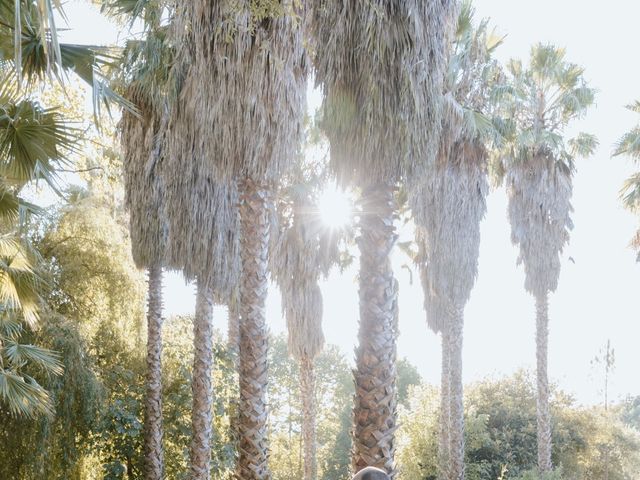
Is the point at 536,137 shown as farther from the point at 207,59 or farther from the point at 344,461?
the point at 344,461

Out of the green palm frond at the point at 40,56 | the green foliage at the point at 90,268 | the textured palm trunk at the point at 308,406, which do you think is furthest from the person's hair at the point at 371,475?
the textured palm trunk at the point at 308,406

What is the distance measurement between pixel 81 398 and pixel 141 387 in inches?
127

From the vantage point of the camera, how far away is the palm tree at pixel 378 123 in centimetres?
761

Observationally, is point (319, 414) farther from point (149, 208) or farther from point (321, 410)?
point (149, 208)

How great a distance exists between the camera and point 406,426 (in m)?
23.9

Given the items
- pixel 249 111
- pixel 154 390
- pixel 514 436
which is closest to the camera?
pixel 249 111

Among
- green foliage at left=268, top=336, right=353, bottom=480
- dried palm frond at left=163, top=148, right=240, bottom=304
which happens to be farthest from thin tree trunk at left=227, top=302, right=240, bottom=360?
green foliage at left=268, top=336, right=353, bottom=480

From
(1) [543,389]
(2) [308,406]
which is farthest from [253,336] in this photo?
(1) [543,389]

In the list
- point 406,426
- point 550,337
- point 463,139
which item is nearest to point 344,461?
point 406,426

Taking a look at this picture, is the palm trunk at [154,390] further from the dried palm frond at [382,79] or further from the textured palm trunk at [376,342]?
the dried palm frond at [382,79]

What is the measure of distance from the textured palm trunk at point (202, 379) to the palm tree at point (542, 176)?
9969mm

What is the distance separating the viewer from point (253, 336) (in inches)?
361

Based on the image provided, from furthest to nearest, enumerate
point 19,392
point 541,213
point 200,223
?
point 541,213 → point 200,223 → point 19,392

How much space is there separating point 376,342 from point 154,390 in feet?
24.5
